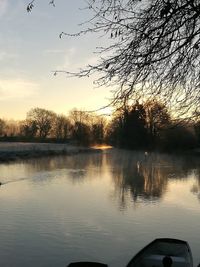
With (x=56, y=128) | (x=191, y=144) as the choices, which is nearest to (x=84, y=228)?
(x=191, y=144)

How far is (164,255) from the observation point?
30.8 ft

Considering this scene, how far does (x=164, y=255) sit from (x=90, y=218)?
239 inches

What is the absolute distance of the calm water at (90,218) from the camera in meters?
11.0

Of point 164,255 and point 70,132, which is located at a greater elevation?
point 70,132

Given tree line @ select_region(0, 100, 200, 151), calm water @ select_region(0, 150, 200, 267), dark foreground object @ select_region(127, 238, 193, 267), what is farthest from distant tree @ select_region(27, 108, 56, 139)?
dark foreground object @ select_region(127, 238, 193, 267)

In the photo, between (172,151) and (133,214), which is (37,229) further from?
(172,151)

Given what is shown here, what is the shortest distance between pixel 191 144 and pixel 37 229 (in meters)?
50.8

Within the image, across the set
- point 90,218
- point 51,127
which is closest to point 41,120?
point 51,127

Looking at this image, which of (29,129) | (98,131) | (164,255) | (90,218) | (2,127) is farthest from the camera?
(2,127)

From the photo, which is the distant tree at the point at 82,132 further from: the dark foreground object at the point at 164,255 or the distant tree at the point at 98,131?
the dark foreground object at the point at 164,255

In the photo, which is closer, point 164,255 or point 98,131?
point 164,255

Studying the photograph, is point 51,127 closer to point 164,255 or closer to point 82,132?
point 82,132

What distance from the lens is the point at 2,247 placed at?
37.7ft

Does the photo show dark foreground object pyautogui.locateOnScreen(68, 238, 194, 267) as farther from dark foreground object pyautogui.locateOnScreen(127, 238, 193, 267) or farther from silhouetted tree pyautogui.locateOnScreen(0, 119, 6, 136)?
silhouetted tree pyautogui.locateOnScreen(0, 119, 6, 136)
